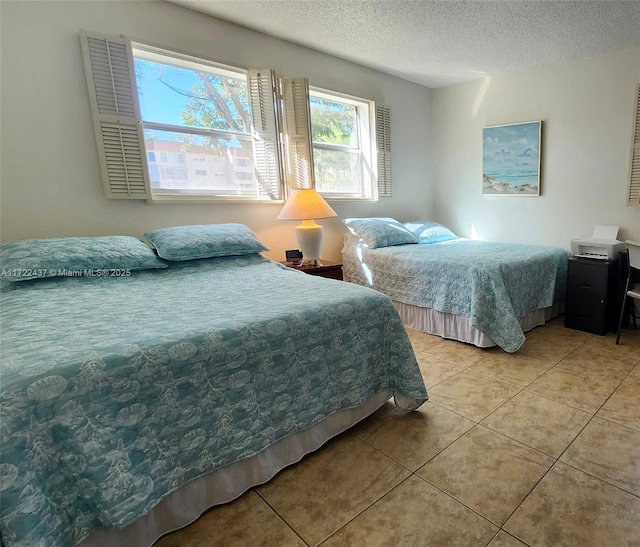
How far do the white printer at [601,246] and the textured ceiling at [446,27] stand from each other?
5.33ft

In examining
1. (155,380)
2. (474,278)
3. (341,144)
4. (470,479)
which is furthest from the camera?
(341,144)

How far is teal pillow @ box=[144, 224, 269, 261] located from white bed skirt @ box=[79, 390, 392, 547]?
1317mm

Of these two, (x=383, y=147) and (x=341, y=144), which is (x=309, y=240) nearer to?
(x=341, y=144)

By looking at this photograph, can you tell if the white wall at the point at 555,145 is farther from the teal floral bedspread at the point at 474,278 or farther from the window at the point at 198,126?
the window at the point at 198,126

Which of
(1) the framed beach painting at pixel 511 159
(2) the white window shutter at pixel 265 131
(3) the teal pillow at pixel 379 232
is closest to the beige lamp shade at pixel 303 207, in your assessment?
(2) the white window shutter at pixel 265 131

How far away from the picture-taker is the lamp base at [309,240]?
2.91 meters

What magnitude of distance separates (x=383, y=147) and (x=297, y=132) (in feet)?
4.05

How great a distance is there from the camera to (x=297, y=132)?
10.2ft

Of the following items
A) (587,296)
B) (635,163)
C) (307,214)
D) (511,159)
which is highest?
(511,159)

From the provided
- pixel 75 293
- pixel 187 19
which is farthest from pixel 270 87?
pixel 75 293

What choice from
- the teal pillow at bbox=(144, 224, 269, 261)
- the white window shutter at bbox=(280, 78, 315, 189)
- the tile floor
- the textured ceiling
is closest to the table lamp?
the white window shutter at bbox=(280, 78, 315, 189)

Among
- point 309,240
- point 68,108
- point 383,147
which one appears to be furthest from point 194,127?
point 383,147

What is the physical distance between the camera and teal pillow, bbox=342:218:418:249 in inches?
133

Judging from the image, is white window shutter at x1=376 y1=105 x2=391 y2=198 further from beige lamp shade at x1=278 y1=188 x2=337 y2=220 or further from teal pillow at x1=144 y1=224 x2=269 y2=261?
teal pillow at x1=144 y1=224 x2=269 y2=261
